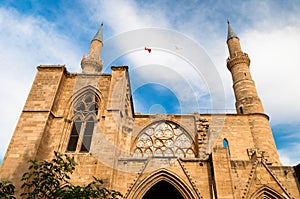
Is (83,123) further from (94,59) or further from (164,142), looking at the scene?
(94,59)

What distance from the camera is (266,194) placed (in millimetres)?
7559

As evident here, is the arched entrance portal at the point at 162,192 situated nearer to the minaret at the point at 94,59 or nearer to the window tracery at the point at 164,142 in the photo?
the window tracery at the point at 164,142

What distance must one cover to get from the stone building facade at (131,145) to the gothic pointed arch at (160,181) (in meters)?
0.03

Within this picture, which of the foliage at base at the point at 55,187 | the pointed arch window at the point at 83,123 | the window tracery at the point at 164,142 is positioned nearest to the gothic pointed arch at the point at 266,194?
the window tracery at the point at 164,142

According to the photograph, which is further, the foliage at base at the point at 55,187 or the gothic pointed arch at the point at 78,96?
the gothic pointed arch at the point at 78,96

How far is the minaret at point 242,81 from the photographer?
14.8 metres

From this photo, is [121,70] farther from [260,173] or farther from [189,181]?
[260,173]

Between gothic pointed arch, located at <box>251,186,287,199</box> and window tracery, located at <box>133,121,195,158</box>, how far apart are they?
449 cm

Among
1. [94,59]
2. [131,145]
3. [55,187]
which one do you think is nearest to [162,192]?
[131,145]

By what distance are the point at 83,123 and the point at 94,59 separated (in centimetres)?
1134

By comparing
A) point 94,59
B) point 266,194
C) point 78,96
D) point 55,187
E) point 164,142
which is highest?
point 94,59

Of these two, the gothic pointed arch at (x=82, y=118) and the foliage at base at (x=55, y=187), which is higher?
the gothic pointed arch at (x=82, y=118)

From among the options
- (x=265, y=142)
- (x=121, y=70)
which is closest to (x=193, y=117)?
(x=265, y=142)

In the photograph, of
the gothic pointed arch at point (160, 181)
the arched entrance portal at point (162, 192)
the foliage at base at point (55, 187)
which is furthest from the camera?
the arched entrance portal at point (162, 192)
